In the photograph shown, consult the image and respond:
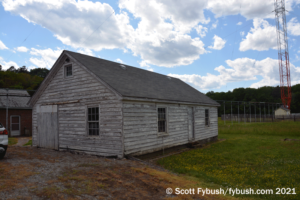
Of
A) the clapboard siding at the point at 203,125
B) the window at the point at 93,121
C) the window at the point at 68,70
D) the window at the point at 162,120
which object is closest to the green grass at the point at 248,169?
the window at the point at 162,120

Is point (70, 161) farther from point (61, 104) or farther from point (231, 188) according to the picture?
point (231, 188)

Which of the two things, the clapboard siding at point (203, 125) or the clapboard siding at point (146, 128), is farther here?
the clapboard siding at point (203, 125)

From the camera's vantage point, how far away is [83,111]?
11539 mm

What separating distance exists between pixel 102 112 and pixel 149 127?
8.17 ft

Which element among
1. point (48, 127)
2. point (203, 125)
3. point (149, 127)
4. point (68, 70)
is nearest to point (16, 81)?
point (48, 127)

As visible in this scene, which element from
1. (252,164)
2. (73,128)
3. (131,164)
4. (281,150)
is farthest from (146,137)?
(281,150)

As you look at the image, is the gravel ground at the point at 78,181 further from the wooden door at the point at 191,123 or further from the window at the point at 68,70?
the wooden door at the point at 191,123

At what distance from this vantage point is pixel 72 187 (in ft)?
19.4

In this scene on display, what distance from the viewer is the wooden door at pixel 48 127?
13.0 metres

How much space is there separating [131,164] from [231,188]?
13.0 ft

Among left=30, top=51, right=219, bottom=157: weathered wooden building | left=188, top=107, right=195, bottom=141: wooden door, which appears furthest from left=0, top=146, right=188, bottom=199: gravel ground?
left=188, top=107, right=195, bottom=141: wooden door

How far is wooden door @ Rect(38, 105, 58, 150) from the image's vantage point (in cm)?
1295

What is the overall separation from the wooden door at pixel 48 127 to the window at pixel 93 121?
2798 mm

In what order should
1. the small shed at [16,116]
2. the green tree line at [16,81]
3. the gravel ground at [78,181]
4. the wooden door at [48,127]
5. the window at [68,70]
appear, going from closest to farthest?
the gravel ground at [78,181]
the window at [68,70]
the wooden door at [48,127]
the small shed at [16,116]
the green tree line at [16,81]
